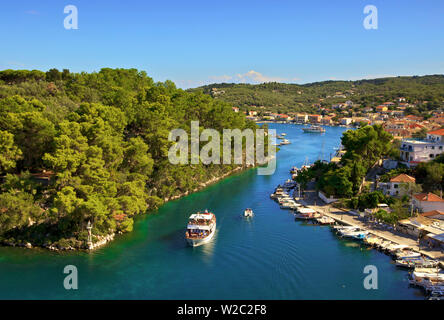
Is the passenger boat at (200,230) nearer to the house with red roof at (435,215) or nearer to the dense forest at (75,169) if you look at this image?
the dense forest at (75,169)

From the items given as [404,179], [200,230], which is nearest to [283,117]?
[404,179]

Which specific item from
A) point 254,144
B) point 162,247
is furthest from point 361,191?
point 254,144

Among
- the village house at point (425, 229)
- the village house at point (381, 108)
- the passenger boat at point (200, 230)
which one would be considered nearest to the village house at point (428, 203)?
the village house at point (425, 229)

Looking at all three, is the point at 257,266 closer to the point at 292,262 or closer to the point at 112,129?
the point at 292,262

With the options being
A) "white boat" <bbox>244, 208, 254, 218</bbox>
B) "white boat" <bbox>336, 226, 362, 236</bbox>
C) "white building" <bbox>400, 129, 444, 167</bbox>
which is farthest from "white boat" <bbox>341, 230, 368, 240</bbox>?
"white building" <bbox>400, 129, 444, 167</bbox>

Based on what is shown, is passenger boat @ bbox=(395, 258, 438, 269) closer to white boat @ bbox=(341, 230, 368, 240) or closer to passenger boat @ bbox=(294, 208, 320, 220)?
white boat @ bbox=(341, 230, 368, 240)
